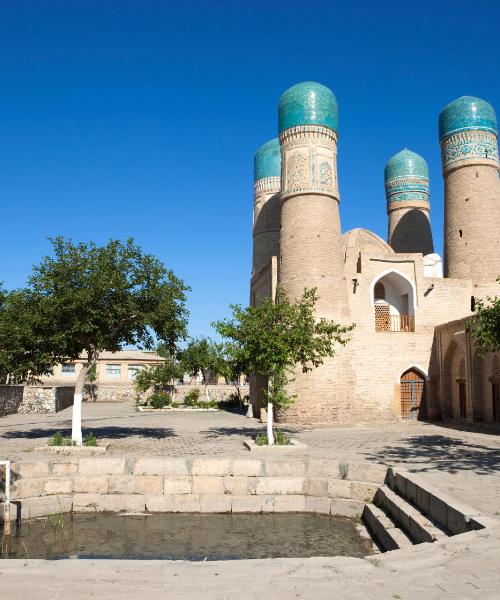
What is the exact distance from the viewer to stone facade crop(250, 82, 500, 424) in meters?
22.2

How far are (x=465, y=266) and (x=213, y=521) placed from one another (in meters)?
18.9

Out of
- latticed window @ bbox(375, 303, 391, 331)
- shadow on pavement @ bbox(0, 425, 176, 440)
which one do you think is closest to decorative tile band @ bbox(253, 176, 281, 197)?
latticed window @ bbox(375, 303, 391, 331)

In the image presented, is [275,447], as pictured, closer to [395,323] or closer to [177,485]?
[177,485]

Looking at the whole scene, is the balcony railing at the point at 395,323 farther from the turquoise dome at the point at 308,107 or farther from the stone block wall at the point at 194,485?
the stone block wall at the point at 194,485

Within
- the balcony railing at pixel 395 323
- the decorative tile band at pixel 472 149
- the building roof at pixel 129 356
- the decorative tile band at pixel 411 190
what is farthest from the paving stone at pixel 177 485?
the building roof at pixel 129 356

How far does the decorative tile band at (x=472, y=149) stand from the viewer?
81.6 feet

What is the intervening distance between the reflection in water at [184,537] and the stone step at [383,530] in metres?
0.26

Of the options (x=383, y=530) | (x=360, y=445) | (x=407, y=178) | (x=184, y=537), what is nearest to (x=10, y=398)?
(x=360, y=445)

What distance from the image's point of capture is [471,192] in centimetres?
2475

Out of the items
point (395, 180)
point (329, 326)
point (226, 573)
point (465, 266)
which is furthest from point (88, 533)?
point (395, 180)

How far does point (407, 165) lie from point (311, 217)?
1224cm

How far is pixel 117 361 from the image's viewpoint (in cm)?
5106

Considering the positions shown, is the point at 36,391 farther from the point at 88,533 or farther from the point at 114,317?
the point at 88,533

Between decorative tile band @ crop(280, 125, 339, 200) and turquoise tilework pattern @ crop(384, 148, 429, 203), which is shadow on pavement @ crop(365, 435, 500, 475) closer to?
decorative tile band @ crop(280, 125, 339, 200)
